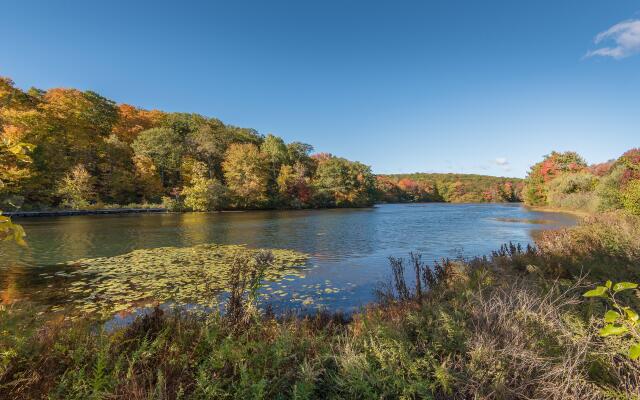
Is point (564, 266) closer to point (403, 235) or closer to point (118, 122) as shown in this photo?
point (403, 235)

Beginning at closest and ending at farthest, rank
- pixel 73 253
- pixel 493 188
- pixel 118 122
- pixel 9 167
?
pixel 73 253 → pixel 9 167 → pixel 118 122 → pixel 493 188

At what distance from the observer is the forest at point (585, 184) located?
851 inches

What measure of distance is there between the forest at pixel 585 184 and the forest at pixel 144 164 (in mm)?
31539

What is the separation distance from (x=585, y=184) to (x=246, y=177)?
46272 mm

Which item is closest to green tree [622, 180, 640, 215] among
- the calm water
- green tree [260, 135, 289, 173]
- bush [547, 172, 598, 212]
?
the calm water

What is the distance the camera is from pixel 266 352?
350cm

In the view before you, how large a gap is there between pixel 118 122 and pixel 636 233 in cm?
6783

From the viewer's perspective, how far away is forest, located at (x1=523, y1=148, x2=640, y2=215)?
21.6 m

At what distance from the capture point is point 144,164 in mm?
46094

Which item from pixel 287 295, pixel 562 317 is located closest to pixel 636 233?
pixel 562 317

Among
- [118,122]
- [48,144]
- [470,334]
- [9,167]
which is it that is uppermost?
[118,122]

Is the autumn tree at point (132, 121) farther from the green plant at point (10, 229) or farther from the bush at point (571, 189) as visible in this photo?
the bush at point (571, 189)

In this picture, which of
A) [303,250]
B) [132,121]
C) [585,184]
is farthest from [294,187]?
[303,250]

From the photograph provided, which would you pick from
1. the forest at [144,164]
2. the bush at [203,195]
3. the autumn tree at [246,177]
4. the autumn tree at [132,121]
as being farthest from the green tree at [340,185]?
the autumn tree at [132,121]
